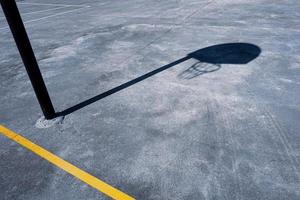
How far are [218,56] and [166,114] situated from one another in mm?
3701

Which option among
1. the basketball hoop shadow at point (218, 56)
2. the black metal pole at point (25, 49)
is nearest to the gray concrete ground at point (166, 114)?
the basketball hoop shadow at point (218, 56)

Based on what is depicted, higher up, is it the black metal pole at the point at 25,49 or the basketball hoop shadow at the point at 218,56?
the black metal pole at the point at 25,49

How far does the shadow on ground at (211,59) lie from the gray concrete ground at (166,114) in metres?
0.06

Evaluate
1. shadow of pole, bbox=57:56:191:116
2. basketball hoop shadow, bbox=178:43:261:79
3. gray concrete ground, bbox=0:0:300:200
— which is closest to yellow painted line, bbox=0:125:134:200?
gray concrete ground, bbox=0:0:300:200

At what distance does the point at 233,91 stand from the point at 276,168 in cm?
261

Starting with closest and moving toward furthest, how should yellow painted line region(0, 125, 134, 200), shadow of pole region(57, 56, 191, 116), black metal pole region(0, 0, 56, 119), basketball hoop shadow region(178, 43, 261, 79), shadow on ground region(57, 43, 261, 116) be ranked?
1. yellow painted line region(0, 125, 134, 200)
2. black metal pole region(0, 0, 56, 119)
3. shadow of pole region(57, 56, 191, 116)
4. shadow on ground region(57, 43, 261, 116)
5. basketball hoop shadow region(178, 43, 261, 79)

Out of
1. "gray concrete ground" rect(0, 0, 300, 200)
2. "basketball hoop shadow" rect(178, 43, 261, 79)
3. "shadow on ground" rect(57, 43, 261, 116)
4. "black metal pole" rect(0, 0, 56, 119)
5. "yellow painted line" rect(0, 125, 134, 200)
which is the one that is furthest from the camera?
"basketball hoop shadow" rect(178, 43, 261, 79)

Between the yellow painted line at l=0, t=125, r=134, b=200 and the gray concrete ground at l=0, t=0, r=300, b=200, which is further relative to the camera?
the gray concrete ground at l=0, t=0, r=300, b=200

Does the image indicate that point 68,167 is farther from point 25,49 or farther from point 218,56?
point 218,56

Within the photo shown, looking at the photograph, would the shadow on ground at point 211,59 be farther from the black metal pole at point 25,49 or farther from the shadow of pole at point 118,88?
the black metal pole at point 25,49

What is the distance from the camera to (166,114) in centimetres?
581

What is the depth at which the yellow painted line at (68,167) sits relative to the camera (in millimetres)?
3994

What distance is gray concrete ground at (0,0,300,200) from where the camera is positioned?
4160mm

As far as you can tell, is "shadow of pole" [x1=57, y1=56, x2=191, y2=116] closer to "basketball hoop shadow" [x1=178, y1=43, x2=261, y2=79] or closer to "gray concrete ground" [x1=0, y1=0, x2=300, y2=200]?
"gray concrete ground" [x1=0, y1=0, x2=300, y2=200]
